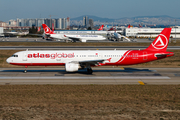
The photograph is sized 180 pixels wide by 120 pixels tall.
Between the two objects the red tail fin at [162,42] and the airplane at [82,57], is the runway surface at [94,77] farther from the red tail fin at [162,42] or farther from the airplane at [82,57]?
the red tail fin at [162,42]

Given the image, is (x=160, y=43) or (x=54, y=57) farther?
(x=160, y=43)

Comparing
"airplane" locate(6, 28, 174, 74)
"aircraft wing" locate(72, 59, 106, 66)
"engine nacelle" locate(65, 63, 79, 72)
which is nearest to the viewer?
"engine nacelle" locate(65, 63, 79, 72)

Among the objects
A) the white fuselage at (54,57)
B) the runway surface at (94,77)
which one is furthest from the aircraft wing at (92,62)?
the runway surface at (94,77)

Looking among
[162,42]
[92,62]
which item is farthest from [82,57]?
[162,42]

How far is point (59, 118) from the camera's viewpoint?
1662cm

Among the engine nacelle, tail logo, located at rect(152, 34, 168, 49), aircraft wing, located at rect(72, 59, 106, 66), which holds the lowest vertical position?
the engine nacelle

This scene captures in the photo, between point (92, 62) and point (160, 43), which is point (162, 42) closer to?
point (160, 43)

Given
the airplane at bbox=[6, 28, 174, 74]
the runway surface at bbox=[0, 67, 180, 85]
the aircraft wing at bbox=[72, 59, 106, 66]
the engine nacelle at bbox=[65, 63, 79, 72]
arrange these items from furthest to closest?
the airplane at bbox=[6, 28, 174, 74]
the aircraft wing at bbox=[72, 59, 106, 66]
the engine nacelle at bbox=[65, 63, 79, 72]
the runway surface at bbox=[0, 67, 180, 85]

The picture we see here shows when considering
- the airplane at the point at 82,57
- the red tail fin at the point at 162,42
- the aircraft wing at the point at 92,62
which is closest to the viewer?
the aircraft wing at the point at 92,62

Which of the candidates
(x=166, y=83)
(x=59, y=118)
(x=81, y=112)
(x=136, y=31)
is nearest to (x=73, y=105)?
(x=81, y=112)

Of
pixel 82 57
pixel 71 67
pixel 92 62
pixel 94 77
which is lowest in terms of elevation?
pixel 94 77

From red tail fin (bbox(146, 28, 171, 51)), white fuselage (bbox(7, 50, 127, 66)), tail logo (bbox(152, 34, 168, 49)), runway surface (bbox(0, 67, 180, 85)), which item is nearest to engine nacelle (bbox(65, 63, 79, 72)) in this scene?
runway surface (bbox(0, 67, 180, 85))

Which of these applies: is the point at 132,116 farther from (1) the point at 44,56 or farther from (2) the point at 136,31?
(2) the point at 136,31

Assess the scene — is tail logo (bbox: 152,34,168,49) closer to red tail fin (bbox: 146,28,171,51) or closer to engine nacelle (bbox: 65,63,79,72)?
red tail fin (bbox: 146,28,171,51)
